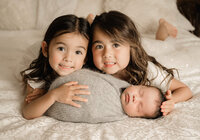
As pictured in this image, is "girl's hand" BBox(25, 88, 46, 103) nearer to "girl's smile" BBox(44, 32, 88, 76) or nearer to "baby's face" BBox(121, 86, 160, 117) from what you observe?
"girl's smile" BBox(44, 32, 88, 76)

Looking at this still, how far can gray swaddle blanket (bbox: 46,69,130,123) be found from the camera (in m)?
1.02

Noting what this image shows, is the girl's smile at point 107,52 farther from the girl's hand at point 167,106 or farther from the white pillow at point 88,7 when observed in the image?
the white pillow at point 88,7

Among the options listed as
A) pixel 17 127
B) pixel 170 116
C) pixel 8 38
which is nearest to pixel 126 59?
pixel 170 116

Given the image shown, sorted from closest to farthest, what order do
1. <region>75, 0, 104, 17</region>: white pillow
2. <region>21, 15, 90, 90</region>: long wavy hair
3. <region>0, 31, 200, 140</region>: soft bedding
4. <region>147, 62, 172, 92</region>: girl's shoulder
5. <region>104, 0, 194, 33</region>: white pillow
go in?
<region>0, 31, 200, 140</region>: soft bedding < <region>21, 15, 90, 90</region>: long wavy hair < <region>147, 62, 172, 92</region>: girl's shoulder < <region>104, 0, 194, 33</region>: white pillow < <region>75, 0, 104, 17</region>: white pillow

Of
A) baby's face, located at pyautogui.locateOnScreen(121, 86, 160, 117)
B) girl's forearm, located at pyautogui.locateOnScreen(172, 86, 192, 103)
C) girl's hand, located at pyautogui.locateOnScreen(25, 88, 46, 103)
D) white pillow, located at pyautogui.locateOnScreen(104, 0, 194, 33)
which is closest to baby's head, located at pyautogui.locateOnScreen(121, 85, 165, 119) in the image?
baby's face, located at pyautogui.locateOnScreen(121, 86, 160, 117)

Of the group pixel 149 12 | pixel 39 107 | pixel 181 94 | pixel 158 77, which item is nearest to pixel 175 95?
pixel 181 94

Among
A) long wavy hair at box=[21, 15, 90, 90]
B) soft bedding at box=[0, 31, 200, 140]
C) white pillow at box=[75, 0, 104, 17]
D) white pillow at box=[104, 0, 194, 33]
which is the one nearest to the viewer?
soft bedding at box=[0, 31, 200, 140]

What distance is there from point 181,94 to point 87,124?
54cm

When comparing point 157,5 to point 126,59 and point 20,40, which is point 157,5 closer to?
point 126,59

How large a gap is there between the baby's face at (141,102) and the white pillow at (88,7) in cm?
118

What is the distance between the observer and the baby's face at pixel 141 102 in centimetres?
108

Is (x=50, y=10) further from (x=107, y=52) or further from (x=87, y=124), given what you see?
(x=87, y=124)

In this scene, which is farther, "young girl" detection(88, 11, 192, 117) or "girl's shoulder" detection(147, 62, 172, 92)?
"girl's shoulder" detection(147, 62, 172, 92)

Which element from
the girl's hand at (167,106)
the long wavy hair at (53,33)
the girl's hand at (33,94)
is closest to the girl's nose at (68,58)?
the long wavy hair at (53,33)
